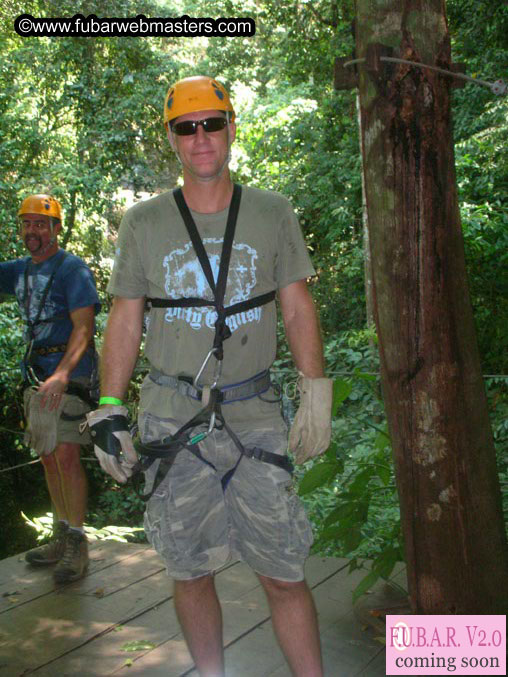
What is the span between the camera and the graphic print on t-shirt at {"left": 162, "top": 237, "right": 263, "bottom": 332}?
2.50 metres

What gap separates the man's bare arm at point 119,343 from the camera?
2631 mm

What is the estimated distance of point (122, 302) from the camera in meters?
2.63

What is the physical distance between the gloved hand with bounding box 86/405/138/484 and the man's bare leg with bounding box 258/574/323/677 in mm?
577

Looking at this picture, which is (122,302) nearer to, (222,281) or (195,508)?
(222,281)

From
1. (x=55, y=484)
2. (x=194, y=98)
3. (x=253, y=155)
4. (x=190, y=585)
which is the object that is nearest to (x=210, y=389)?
(x=190, y=585)

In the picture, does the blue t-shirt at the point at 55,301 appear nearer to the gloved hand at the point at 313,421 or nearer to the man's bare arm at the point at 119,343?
the man's bare arm at the point at 119,343

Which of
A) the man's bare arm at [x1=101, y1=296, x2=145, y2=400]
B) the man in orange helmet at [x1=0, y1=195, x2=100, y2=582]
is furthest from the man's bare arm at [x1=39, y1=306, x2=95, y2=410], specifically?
the man's bare arm at [x1=101, y1=296, x2=145, y2=400]

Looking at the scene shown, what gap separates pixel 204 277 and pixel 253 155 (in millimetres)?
13248

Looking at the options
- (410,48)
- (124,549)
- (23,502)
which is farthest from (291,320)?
(23,502)

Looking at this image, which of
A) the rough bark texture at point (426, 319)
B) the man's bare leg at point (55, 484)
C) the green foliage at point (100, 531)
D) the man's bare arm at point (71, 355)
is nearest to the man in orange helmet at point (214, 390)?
the rough bark texture at point (426, 319)

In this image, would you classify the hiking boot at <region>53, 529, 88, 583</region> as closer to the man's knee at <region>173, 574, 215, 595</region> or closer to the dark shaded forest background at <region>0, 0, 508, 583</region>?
the man's knee at <region>173, 574, 215, 595</region>

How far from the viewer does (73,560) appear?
155 inches

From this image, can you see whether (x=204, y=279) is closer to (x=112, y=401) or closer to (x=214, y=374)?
(x=214, y=374)

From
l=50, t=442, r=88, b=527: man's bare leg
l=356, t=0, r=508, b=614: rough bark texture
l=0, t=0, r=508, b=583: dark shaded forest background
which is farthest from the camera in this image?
l=0, t=0, r=508, b=583: dark shaded forest background
